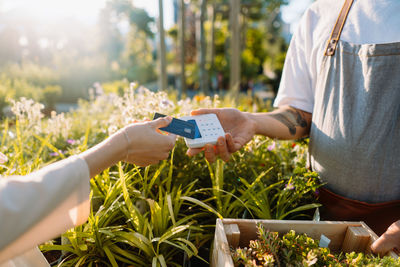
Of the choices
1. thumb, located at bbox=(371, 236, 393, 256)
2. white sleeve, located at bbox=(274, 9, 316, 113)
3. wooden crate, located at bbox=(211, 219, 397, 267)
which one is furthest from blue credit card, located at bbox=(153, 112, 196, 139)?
thumb, located at bbox=(371, 236, 393, 256)

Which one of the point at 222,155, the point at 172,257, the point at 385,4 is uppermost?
the point at 385,4

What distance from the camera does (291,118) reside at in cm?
177

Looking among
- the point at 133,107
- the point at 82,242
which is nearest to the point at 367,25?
the point at 133,107

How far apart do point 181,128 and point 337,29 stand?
36.9 inches

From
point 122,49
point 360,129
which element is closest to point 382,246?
point 360,129

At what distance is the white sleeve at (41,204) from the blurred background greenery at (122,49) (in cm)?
559

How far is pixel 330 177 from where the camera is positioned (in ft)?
4.94

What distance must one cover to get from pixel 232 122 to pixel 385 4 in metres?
0.96

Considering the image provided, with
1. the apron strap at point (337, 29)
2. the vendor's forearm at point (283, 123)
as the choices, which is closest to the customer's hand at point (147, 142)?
the vendor's forearm at point (283, 123)

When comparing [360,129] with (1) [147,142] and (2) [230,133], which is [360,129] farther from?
(1) [147,142]

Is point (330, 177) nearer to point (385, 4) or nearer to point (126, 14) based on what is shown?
point (385, 4)

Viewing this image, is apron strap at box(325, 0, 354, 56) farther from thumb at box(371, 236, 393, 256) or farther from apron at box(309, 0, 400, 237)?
thumb at box(371, 236, 393, 256)

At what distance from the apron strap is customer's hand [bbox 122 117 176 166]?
89cm

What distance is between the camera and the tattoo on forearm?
176cm
